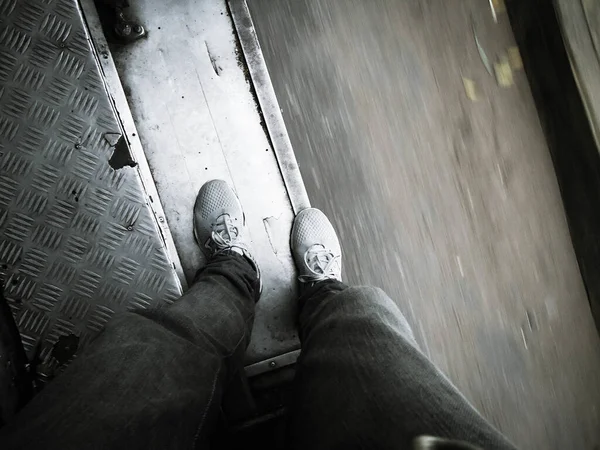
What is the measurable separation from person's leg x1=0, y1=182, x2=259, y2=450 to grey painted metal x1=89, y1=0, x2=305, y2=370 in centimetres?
18

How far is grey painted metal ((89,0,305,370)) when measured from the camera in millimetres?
1122

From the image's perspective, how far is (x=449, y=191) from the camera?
4.09 ft

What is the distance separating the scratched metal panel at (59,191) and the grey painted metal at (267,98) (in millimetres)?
363

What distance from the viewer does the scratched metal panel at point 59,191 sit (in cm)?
101

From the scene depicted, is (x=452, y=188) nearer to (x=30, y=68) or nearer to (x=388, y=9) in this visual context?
(x=388, y=9)

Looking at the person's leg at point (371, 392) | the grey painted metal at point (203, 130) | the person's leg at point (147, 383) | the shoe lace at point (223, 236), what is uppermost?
the grey painted metal at point (203, 130)

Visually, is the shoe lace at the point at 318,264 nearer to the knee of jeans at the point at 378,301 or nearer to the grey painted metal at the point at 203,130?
the grey painted metal at the point at 203,130

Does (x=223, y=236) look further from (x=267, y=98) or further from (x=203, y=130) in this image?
(x=267, y=98)

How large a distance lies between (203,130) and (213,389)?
2.12ft

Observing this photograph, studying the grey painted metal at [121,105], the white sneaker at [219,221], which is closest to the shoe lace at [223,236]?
the white sneaker at [219,221]

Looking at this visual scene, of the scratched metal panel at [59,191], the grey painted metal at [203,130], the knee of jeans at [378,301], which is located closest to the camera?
the knee of jeans at [378,301]

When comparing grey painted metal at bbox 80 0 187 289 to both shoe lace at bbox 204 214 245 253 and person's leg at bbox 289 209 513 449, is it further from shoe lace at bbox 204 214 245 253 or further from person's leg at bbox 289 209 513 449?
person's leg at bbox 289 209 513 449

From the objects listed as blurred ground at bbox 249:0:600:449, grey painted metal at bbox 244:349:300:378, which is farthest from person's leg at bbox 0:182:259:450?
blurred ground at bbox 249:0:600:449

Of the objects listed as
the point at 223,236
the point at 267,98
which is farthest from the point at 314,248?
the point at 267,98
